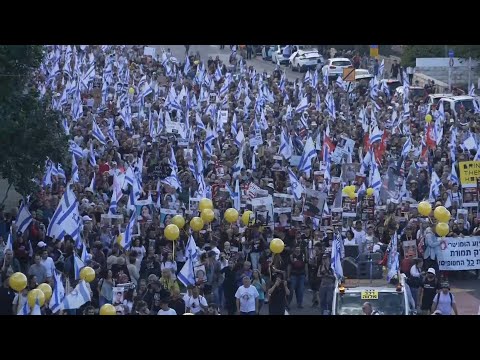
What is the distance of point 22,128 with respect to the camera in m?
23.1

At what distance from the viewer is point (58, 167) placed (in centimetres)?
2480

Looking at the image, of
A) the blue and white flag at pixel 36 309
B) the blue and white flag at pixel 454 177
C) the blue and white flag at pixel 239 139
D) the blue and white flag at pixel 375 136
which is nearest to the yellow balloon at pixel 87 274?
the blue and white flag at pixel 36 309

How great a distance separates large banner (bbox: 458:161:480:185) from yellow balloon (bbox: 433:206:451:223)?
2487 mm

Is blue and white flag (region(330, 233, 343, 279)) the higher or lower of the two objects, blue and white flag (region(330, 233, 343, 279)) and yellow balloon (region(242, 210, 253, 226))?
the lower

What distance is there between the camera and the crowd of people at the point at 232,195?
735 inches

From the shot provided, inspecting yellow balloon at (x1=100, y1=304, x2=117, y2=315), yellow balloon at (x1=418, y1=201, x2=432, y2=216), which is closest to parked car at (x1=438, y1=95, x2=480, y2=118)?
yellow balloon at (x1=418, y1=201, x2=432, y2=216)

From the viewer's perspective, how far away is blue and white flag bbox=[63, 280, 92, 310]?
16.7 meters

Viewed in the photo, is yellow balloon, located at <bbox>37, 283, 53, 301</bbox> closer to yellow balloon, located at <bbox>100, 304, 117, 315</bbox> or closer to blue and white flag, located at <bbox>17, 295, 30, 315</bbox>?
blue and white flag, located at <bbox>17, 295, 30, 315</bbox>

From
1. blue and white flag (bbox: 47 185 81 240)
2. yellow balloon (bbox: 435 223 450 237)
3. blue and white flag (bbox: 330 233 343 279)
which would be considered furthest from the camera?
yellow balloon (bbox: 435 223 450 237)

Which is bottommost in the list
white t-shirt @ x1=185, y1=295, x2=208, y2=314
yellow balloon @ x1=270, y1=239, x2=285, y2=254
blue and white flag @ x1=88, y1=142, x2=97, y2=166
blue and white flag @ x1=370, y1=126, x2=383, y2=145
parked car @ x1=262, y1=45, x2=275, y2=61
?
white t-shirt @ x1=185, y1=295, x2=208, y2=314
